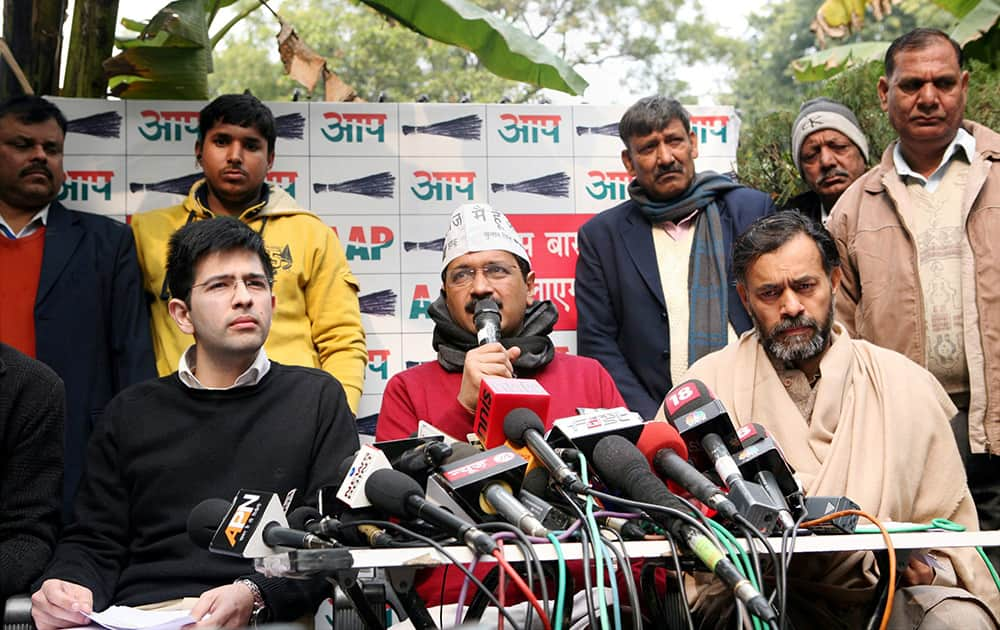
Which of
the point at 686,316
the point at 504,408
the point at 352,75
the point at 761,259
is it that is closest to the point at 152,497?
the point at 504,408

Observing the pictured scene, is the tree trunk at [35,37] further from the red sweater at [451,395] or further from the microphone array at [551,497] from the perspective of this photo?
the microphone array at [551,497]

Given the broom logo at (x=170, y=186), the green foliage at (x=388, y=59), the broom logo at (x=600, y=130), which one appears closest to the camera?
the broom logo at (x=170, y=186)

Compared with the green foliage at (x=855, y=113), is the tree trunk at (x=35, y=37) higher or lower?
higher

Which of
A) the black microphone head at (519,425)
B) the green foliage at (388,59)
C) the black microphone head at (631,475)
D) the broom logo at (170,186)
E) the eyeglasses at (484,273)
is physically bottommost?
the black microphone head at (631,475)

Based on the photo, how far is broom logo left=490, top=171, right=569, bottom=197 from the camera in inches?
245

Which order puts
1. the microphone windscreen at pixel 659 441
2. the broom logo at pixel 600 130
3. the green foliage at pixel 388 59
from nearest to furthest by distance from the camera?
the microphone windscreen at pixel 659 441 → the broom logo at pixel 600 130 → the green foliage at pixel 388 59

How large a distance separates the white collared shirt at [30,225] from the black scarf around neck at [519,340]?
199 centimetres

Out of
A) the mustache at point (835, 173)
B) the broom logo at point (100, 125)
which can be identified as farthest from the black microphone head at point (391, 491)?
the broom logo at point (100, 125)

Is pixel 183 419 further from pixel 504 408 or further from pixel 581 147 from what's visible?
pixel 581 147

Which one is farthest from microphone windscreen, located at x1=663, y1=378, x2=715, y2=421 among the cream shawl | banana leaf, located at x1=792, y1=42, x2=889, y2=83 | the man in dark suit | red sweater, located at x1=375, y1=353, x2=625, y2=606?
banana leaf, located at x1=792, y1=42, x2=889, y2=83

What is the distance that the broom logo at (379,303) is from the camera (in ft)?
19.7

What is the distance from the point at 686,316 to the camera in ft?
17.1

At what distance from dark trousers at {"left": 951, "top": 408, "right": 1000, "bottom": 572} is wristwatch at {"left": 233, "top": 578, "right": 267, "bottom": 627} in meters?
2.84

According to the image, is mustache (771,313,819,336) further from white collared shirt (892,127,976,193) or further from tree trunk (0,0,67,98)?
tree trunk (0,0,67,98)
